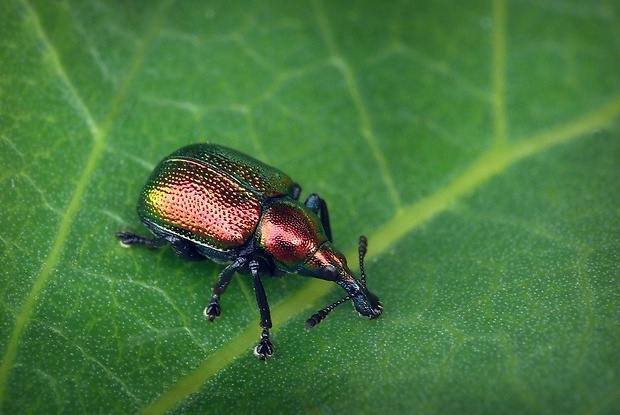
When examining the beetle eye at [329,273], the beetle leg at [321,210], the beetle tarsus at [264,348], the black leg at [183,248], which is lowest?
the beetle tarsus at [264,348]

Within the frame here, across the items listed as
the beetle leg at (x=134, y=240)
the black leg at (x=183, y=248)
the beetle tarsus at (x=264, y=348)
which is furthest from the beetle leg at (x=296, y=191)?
the beetle tarsus at (x=264, y=348)

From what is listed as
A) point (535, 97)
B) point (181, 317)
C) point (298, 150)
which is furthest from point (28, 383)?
point (535, 97)

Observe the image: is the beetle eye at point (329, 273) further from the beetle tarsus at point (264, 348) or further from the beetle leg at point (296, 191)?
the beetle leg at point (296, 191)

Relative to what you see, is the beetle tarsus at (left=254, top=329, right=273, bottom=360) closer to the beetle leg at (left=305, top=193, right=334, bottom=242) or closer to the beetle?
the beetle

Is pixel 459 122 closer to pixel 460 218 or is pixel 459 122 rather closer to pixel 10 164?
pixel 460 218

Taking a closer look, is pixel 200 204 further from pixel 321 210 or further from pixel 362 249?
pixel 362 249

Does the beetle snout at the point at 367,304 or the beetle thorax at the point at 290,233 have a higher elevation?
the beetle thorax at the point at 290,233

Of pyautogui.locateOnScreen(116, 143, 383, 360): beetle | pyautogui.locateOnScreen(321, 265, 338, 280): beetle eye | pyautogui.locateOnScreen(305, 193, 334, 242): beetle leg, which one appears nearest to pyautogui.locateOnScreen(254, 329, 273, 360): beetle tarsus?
pyautogui.locateOnScreen(116, 143, 383, 360): beetle
